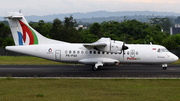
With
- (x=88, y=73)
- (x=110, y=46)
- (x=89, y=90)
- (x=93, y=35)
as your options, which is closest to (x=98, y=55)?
(x=110, y=46)

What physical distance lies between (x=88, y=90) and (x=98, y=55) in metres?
11.8

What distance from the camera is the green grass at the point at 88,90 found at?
14719 millimetres

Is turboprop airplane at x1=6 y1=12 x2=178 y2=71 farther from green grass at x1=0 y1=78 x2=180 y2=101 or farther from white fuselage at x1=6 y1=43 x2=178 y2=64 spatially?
green grass at x1=0 y1=78 x2=180 y2=101

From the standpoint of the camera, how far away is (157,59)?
93.9 feet

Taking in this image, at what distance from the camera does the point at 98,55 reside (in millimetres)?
28812

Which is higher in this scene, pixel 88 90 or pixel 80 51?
pixel 80 51

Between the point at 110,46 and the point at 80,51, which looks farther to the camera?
the point at 80,51

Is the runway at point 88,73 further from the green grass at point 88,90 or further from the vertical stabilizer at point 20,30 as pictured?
the vertical stabilizer at point 20,30

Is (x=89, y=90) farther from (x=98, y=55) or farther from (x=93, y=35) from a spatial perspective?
(x=93, y=35)

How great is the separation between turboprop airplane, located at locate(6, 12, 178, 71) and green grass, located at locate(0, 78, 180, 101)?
266 inches

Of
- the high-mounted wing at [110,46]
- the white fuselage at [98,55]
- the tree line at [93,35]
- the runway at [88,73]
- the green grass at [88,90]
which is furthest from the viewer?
the tree line at [93,35]

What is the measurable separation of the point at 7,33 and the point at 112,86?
59.1 m

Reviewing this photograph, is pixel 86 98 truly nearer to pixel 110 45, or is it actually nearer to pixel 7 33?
pixel 110 45

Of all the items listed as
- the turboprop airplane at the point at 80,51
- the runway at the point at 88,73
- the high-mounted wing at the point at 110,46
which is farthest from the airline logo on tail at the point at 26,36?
the high-mounted wing at the point at 110,46
